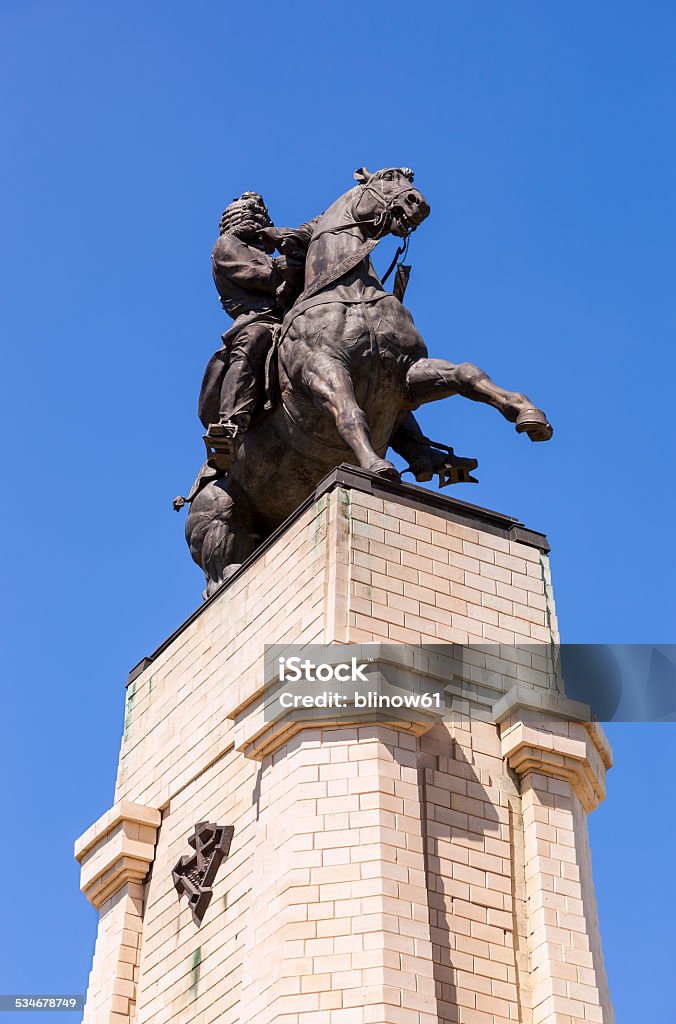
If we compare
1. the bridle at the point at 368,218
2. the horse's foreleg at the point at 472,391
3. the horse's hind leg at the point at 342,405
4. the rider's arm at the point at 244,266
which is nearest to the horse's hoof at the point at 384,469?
the horse's hind leg at the point at 342,405

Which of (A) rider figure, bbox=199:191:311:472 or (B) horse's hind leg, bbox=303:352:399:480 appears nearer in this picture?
(B) horse's hind leg, bbox=303:352:399:480

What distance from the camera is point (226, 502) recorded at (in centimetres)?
1994

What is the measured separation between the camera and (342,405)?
699 inches

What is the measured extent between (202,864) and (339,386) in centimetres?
517

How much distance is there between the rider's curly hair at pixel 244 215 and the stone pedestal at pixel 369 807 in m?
5.76

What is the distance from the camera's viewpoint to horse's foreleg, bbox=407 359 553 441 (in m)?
17.2

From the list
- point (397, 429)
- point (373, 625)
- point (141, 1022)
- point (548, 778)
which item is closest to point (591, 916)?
point (548, 778)

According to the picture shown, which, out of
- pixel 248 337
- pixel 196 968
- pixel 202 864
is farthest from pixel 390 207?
pixel 196 968

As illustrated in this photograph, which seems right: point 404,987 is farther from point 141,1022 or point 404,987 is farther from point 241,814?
point 141,1022

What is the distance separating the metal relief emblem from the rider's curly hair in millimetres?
8432

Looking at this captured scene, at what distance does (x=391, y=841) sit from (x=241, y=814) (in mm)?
2208

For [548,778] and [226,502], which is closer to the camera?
[548,778]
